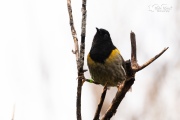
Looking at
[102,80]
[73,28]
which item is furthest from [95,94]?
[73,28]

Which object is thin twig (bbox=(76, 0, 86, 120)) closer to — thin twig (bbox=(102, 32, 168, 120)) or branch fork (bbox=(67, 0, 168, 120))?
branch fork (bbox=(67, 0, 168, 120))

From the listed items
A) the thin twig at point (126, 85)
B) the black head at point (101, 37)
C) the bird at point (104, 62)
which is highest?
the thin twig at point (126, 85)

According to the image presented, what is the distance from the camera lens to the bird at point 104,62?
370 centimetres

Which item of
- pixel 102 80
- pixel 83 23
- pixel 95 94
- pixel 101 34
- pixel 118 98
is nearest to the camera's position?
pixel 118 98

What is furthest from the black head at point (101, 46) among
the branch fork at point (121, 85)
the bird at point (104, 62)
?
the branch fork at point (121, 85)

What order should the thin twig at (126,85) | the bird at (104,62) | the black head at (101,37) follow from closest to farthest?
the thin twig at (126,85) < the bird at (104,62) < the black head at (101,37)

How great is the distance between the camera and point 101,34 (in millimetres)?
3939

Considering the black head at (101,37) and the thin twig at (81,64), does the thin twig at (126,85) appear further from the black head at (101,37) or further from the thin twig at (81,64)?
the black head at (101,37)

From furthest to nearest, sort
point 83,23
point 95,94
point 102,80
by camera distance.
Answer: point 102,80 → point 95,94 → point 83,23

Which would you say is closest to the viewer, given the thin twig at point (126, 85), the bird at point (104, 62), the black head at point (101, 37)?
the thin twig at point (126, 85)

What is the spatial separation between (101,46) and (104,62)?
20 cm

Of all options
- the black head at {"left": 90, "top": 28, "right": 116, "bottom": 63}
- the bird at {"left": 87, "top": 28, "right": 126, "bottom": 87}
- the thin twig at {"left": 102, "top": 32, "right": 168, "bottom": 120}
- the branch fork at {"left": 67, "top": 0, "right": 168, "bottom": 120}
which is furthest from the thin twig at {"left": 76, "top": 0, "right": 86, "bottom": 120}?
the black head at {"left": 90, "top": 28, "right": 116, "bottom": 63}

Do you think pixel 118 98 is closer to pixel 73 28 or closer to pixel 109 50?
pixel 73 28

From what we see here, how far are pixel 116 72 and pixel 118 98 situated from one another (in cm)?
230
